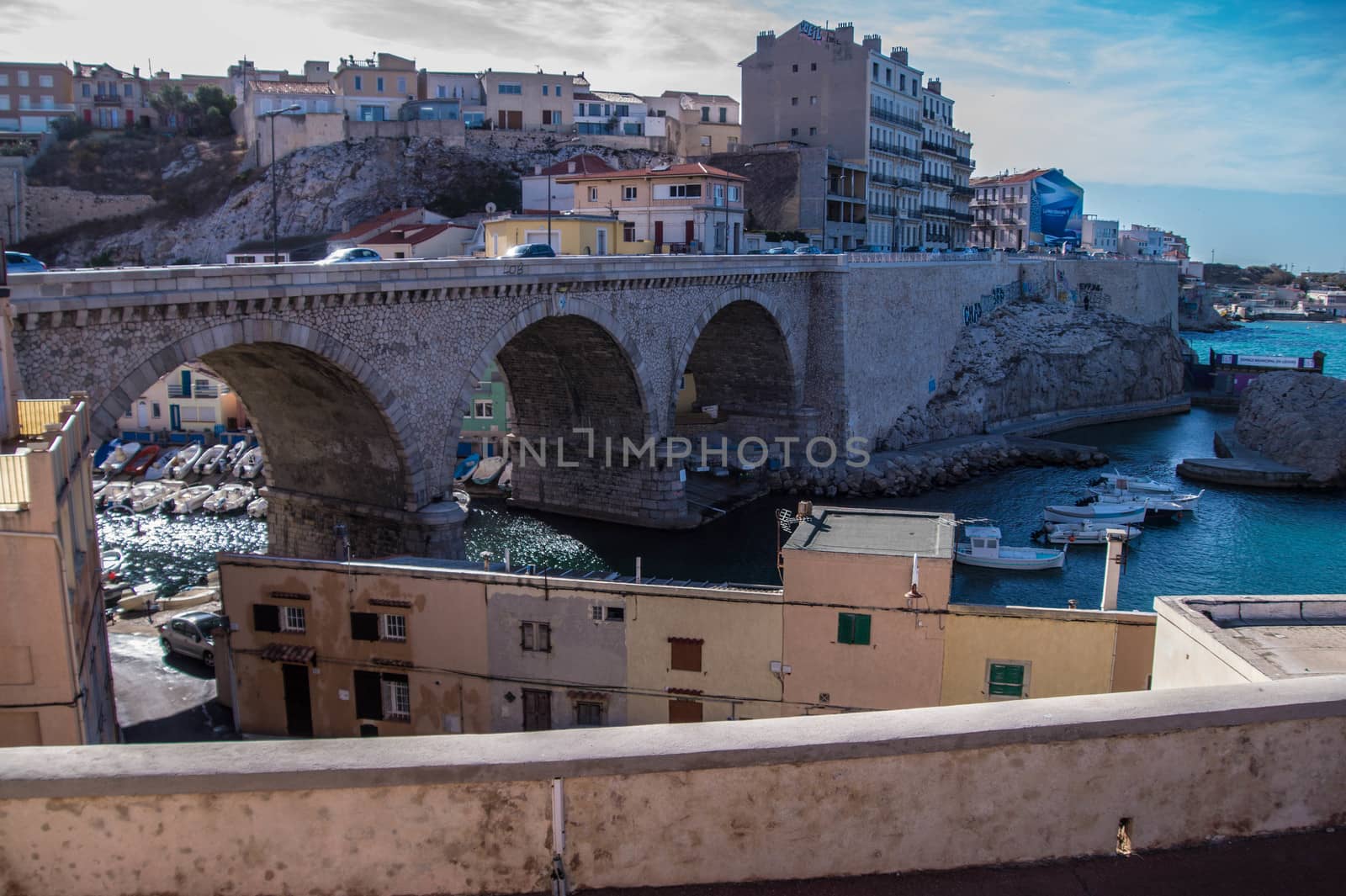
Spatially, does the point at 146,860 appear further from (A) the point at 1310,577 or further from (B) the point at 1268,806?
(A) the point at 1310,577

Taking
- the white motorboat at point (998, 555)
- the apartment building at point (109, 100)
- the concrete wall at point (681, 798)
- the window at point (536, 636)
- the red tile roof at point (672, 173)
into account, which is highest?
the apartment building at point (109, 100)

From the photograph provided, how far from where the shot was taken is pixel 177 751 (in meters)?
4.86

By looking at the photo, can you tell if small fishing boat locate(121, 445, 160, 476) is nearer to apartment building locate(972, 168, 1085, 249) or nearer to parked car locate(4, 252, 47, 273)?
parked car locate(4, 252, 47, 273)

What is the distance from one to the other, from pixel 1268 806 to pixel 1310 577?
1246 inches

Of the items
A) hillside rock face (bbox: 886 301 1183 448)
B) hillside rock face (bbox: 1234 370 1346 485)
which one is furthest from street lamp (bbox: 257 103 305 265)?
hillside rock face (bbox: 1234 370 1346 485)

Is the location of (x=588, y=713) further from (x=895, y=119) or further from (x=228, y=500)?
(x=895, y=119)

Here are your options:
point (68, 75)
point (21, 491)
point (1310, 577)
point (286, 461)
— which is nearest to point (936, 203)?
point (1310, 577)

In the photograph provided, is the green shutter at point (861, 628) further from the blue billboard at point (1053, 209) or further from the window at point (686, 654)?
the blue billboard at point (1053, 209)

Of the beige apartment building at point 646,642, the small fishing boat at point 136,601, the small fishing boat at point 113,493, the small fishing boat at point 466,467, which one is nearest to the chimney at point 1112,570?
the beige apartment building at point 646,642

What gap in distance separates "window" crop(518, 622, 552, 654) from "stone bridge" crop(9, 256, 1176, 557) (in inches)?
355

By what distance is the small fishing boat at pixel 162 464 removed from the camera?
144 feet

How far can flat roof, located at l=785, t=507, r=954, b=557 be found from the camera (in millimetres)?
15570

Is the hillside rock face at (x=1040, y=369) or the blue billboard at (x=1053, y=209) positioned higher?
the blue billboard at (x=1053, y=209)

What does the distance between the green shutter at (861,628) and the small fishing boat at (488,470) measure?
2832 centimetres
